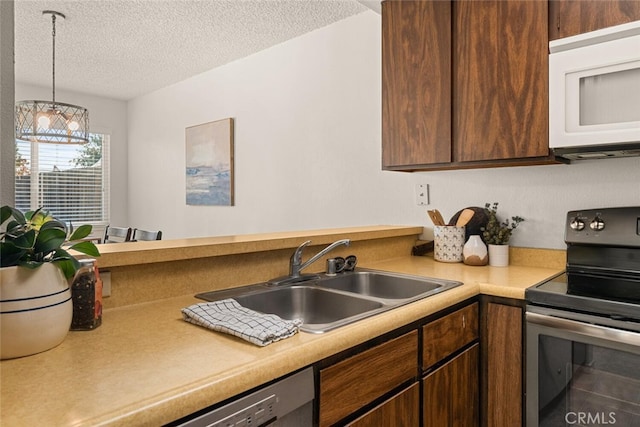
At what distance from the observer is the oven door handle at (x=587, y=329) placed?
1174mm

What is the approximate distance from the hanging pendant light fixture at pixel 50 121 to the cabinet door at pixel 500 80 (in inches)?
102

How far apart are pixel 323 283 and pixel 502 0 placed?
4.51 ft

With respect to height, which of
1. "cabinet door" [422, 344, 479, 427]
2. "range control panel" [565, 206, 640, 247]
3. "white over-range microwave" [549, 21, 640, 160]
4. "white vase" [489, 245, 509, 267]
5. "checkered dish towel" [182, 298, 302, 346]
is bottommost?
"cabinet door" [422, 344, 479, 427]

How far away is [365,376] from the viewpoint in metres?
1.04

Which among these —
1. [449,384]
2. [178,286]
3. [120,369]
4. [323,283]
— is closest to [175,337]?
A: [120,369]

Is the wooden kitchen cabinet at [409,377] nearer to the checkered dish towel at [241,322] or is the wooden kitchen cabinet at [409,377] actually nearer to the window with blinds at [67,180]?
the checkered dish towel at [241,322]

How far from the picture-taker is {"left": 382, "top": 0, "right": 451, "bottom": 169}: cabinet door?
1860mm

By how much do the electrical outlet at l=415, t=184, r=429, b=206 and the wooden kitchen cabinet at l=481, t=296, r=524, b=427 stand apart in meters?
0.88

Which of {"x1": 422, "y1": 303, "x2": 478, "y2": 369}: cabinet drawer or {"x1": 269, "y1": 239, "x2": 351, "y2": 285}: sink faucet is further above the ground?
{"x1": 269, "y1": 239, "x2": 351, "y2": 285}: sink faucet

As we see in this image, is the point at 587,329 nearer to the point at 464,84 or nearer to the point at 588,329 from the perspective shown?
the point at 588,329

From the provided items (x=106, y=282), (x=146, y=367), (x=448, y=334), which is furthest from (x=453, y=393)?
(x=106, y=282)

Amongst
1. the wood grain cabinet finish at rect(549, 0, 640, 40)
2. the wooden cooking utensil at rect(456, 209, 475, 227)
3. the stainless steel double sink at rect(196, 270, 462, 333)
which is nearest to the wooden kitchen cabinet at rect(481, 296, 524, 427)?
the stainless steel double sink at rect(196, 270, 462, 333)

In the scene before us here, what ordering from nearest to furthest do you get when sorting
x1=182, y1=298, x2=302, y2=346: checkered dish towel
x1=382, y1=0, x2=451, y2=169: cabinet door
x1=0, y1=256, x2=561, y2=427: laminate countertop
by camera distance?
x1=0, y1=256, x2=561, y2=427: laminate countertop < x1=182, y1=298, x2=302, y2=346: checkered dish towel < x1=382, y1=0, x2=451, y2=169: cabinet door

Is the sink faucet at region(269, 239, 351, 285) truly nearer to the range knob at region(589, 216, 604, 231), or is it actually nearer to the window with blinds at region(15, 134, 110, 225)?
the range knob at region(589, 216, 604, 231)
